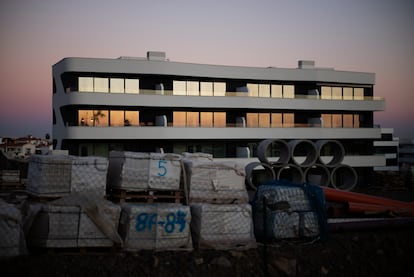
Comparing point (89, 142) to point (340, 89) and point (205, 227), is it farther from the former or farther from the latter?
point (205, 227)

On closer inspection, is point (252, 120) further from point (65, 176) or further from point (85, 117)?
point (65, 176)

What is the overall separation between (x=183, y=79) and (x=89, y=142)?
882 cm

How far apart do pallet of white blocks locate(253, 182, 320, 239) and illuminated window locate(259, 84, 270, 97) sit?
2966 cm

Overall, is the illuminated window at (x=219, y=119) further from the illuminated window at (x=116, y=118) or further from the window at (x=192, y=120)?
the illuminated window at (x=116, y=118)

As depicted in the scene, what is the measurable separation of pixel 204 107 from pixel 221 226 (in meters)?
28.5

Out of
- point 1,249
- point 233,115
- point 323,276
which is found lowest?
point 323,276

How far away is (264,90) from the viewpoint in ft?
159

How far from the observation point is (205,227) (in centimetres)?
1700

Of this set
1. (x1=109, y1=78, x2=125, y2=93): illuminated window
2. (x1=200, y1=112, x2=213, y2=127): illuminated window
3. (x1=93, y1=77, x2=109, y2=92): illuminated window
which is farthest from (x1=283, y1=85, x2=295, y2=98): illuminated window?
(x1=93, y1=77, x2=109, y2=92): illuminated window

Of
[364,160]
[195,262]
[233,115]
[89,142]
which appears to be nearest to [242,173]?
[195,262]

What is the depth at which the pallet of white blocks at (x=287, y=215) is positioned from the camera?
18.6 m

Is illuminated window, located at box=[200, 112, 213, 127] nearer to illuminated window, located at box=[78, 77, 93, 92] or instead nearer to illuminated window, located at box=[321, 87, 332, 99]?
illuminated window, located at box=[78, 77, 93, 92]

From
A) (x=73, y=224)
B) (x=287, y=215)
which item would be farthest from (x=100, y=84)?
(x=73, y=224)

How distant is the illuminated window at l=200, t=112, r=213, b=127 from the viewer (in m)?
45.7
